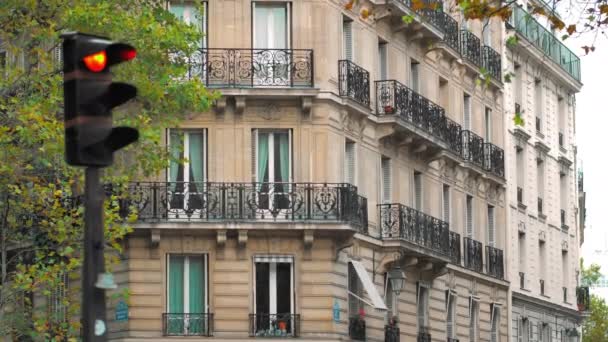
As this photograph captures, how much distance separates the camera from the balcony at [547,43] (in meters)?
63.0

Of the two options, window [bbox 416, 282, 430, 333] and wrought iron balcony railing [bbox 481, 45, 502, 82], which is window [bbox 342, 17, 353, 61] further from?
wrought iron balcony railing [bbox 481, 45, 502, 82]

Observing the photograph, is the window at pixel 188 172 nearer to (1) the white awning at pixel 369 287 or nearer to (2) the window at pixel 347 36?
(1) the white awning at pixel 369 287

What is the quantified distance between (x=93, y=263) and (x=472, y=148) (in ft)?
133

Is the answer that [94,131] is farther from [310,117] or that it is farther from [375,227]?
[375,227]

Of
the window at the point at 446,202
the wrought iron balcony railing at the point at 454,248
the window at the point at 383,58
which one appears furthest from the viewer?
the window at the point at 446,202

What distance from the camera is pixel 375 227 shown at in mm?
47219

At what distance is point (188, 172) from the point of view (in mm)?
44062

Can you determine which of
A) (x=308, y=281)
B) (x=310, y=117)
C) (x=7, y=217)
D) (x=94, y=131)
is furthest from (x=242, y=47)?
(x=94, y=131)

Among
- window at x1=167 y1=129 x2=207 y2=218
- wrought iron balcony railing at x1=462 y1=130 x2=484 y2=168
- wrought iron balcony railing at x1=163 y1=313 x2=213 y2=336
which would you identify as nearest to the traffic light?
window at x1=167 y1=129 x2=207 y2=218

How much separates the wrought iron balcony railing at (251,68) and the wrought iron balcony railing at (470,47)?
12.2m

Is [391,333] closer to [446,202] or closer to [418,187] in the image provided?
[418,187]

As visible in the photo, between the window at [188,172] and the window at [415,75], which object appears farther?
the window at [415,75]

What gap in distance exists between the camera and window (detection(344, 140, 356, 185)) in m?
45.9

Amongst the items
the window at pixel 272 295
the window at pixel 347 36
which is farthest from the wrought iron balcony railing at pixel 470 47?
the window at pixel 272 295
